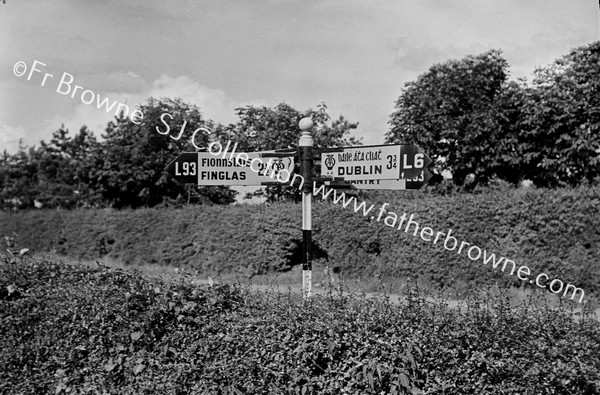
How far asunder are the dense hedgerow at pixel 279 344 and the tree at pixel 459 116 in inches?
691

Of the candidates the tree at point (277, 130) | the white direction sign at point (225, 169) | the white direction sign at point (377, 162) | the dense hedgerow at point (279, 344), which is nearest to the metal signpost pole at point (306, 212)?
the white direction sign at point (377, 162)

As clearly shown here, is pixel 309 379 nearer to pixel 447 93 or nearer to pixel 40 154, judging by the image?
pixel 447 93

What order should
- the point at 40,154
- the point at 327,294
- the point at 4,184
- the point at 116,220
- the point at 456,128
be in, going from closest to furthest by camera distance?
1. the point at 327,294
2. the point at 116,220
3. the point at 456,128
4. the point at 4,184
5. the point at 40,154

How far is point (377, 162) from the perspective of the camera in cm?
708

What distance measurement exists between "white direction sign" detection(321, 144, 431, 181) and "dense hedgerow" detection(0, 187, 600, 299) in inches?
135

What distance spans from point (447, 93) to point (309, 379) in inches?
786

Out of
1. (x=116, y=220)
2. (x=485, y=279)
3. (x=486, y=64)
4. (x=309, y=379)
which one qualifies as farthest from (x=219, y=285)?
(x=486, y=64)

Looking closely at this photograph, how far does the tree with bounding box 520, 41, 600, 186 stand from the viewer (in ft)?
63.2

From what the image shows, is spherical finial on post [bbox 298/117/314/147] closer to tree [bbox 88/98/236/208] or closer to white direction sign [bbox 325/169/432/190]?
white direction sign [bbox 325/169/432/190]

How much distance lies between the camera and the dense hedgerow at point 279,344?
12.7ft

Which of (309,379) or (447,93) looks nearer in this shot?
(309,379)

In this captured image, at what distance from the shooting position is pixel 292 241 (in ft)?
50.3

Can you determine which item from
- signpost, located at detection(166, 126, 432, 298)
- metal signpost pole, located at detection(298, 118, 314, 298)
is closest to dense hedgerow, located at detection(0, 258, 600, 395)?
metal signpost pole, located at detection(298, 118, 314, 298)

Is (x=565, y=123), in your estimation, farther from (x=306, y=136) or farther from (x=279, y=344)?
(x=279, y=344)
